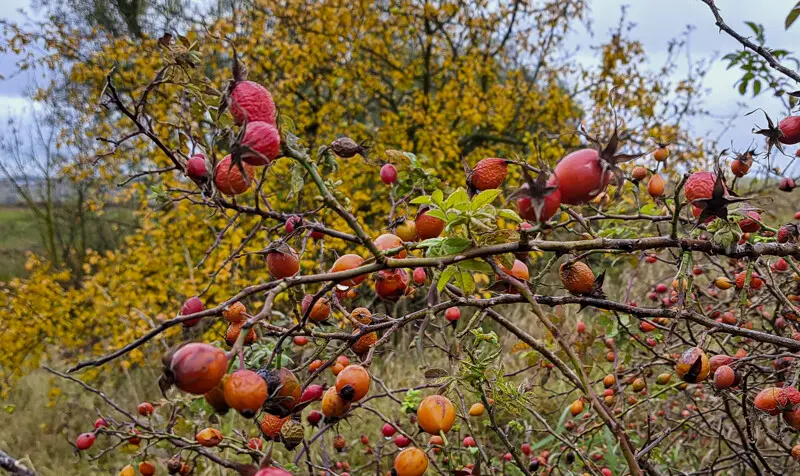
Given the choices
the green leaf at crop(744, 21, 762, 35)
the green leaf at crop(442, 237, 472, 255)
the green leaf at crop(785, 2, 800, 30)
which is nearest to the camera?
the green leaf at crop(442, 237, 472, 255)

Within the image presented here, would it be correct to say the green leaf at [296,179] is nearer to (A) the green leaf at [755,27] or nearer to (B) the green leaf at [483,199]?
(B) the green leaf at [483,199]

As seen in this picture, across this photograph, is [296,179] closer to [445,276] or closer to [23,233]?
[445,276]

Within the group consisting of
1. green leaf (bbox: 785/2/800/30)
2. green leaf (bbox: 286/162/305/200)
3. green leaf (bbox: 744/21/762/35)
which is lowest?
green leaf (bbox: 286/162/305/200)

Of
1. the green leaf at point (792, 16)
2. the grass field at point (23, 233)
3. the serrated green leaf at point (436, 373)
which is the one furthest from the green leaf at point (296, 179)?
the grass field at point (23, 233)

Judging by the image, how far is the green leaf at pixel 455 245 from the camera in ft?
2.31

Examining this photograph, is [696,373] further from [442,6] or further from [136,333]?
[442,6]

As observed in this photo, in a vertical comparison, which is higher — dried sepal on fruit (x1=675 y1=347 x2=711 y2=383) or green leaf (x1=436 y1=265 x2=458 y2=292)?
green leaf (x1=436 y1=265 x2=458 y2=292)

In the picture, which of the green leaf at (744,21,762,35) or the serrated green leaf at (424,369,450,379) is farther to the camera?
the green leaf at (744,21,762,35)

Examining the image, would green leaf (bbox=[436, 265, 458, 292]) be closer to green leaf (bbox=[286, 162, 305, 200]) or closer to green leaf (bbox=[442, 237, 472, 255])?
green leaf (bbox=[442, 237, 472, 255])

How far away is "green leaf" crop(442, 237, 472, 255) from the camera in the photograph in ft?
2.31

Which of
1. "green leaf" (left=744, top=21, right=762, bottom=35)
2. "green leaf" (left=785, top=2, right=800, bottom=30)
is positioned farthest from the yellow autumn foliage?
"green leaf" (left=785, top=2, right=800, bottom=30)

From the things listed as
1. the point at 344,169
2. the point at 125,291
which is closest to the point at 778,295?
the point at 344,169

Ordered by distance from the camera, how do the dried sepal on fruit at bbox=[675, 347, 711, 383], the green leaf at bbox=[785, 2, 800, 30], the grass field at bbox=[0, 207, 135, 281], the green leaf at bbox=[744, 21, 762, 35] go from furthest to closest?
the grass field at bbox=[0, 207, 135, 281] → the green leaf at bbox=[744, 21, 762, 35] → the green leaf at bbox=[785, 2, 800, 30] → the dried sepal on fruit at bbox=[675, 347, 711, 383]

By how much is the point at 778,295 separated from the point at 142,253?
492cm
